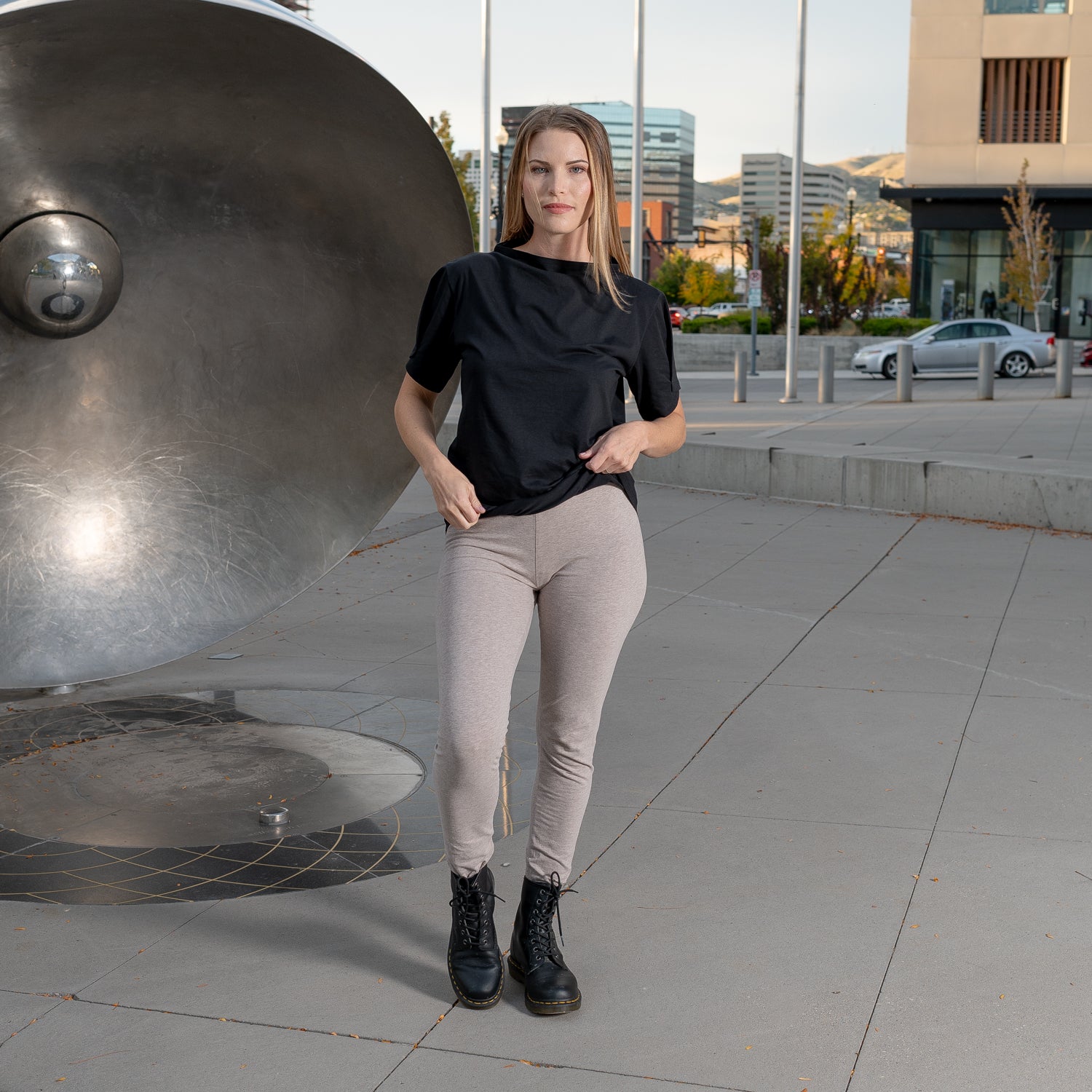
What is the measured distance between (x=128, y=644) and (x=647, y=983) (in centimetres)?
257

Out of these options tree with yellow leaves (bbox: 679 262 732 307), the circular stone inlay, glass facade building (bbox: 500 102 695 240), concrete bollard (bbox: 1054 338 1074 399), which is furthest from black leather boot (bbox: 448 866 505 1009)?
glass facade building (bbox: 500 102 695 240)

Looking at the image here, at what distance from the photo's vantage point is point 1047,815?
Result: 4.40 meters

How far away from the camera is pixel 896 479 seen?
1158 centimetres

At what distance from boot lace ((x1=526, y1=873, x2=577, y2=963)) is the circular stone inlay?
1307 millimetres

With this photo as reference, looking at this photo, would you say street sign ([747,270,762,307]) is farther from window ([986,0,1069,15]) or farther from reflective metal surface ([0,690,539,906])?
reflective metal surface ([0,690,539,906])

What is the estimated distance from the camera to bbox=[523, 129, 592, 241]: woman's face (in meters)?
3.04

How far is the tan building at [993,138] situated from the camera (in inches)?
1665

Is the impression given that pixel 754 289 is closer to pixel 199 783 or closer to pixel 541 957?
pixel 199 783

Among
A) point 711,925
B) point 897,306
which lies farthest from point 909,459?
point 897,306

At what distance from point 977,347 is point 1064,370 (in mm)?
6254

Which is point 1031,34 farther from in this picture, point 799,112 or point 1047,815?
point 1047,815

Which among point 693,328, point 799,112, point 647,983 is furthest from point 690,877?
point 693,328

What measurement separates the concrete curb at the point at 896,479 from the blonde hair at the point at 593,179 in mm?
8117

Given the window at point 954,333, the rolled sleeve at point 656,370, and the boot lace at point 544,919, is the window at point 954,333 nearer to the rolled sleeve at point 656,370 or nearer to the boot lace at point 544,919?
the rolled sleeve at point 656,370
